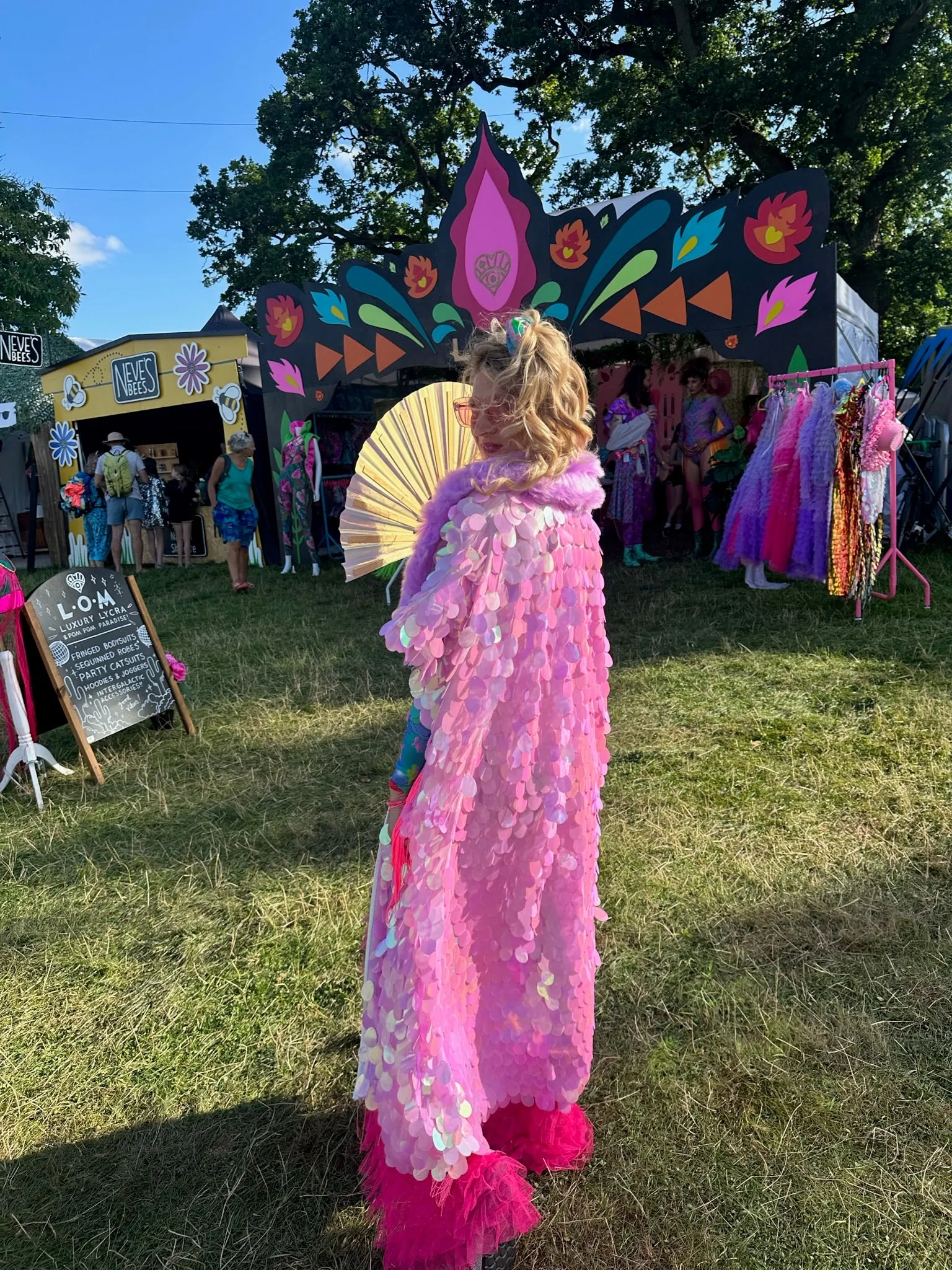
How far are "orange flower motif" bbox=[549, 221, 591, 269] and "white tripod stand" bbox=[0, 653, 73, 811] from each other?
216 inches

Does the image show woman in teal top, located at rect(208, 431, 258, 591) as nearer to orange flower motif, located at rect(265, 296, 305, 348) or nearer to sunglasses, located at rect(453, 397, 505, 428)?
orange flower motif, located at rect(265, 296, 305, 348)

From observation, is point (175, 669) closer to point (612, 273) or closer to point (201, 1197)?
point (201, 1197)

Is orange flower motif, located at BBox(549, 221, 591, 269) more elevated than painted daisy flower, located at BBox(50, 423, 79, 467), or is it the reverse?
orange flower motif, located at BBox(549, 221, 591, 269)

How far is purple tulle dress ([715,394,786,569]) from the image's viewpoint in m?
6.12

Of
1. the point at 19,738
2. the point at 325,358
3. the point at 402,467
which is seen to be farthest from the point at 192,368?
the point at 402,467

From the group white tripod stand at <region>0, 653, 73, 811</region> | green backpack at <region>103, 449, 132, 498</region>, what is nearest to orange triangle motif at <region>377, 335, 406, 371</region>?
green backpack at <region>103, 449, 132, 498</region>

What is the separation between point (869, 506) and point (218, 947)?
4615mm

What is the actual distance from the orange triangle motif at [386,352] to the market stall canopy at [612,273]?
1 cm

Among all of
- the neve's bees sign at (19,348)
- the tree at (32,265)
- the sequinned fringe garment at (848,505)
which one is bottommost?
the sequinned fringe garment at (848,505)

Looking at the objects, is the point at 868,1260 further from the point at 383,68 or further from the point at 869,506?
the point at 383,68

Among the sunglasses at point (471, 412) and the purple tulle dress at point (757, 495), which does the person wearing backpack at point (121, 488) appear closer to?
the purple tulle dress at point (757, 495)

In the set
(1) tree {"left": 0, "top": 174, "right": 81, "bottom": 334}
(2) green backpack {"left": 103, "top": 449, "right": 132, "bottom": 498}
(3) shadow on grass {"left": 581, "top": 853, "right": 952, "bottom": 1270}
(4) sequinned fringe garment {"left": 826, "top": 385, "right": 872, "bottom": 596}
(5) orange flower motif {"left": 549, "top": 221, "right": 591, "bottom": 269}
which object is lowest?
(3) shadow on grass {"left": 581, "top": 853, "right": 952, "bottom": 1270}

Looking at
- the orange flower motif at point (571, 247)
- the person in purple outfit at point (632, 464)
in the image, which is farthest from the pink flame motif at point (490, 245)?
the person in purple outfit at point (632, 464)

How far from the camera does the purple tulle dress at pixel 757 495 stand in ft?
20.1
